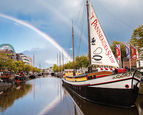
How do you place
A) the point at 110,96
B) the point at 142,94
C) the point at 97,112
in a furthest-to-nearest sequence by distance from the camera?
the point at 142,94
the point at 110,96
the point at 97,112

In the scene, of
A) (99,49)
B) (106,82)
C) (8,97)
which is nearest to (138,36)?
(99,49)

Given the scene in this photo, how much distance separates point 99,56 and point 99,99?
5195 mm

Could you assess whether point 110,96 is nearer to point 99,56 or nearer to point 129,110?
point 129,110

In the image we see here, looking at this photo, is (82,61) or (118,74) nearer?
(118,74)

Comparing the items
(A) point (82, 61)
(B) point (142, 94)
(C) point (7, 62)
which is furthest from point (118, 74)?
(A) point (82, 61)

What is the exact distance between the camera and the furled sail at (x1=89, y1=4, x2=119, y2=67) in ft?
55.2

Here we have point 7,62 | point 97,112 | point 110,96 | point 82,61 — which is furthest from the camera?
point 82,61

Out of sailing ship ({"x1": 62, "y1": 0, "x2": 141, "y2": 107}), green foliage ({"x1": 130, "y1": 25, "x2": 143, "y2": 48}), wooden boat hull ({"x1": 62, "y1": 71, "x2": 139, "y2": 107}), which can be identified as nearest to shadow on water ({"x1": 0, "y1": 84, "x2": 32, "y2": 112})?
sailing ship ({"x1": 62, "y1": 0, "x2": 141, "y2": 107})

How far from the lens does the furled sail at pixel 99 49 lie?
55.2 ft

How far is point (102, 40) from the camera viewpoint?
17.3 m

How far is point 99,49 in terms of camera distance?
17.2 metres

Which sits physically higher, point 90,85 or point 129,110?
point 90,85

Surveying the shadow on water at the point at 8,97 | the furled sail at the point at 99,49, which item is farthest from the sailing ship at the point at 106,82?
the shadow on water at the point at 8,97

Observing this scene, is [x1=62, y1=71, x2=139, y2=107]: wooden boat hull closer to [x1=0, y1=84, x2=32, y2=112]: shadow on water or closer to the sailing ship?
the sailing ship
